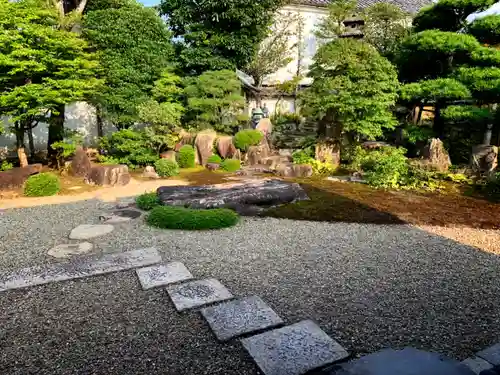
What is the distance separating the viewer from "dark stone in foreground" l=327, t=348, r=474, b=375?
1.69 m

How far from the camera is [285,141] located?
14.6 metres

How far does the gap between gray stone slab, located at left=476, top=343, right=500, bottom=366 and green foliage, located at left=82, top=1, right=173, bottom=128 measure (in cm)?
1022

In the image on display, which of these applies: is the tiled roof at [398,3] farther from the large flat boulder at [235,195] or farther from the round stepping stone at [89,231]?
the round stepping stone at [89,231]

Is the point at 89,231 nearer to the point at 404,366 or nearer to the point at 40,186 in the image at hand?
the point at 40,186

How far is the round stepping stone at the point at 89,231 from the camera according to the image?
536 centimetres

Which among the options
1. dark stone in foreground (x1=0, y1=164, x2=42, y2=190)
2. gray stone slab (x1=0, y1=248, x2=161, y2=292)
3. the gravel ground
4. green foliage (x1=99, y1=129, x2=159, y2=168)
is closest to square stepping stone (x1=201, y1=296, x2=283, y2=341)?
the gravel ground

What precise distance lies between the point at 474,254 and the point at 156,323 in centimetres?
403

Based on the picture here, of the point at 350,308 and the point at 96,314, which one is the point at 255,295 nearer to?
the point at 350,308

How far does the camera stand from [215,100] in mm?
12391

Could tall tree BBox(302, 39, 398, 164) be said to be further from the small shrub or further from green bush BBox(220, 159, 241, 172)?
the small shrub

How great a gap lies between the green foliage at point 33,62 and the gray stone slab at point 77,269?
5.57 metres

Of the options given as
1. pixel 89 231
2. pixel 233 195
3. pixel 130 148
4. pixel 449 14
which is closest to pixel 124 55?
pixel 130 148

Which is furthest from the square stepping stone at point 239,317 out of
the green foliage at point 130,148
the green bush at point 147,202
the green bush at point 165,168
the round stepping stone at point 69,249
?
the green foliage at point 130,148

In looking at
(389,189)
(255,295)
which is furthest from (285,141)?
(255,295)
